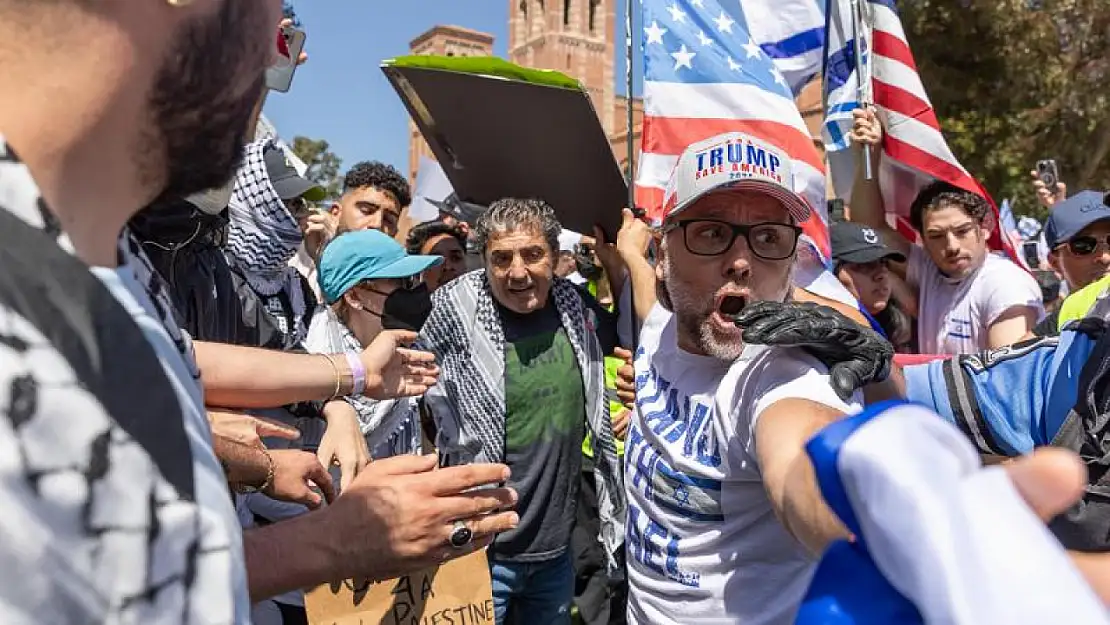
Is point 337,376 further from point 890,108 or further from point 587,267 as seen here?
point 587,267

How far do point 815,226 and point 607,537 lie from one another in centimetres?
172

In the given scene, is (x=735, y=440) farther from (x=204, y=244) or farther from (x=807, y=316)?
(x=204, y=244)

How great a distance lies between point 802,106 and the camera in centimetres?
2333

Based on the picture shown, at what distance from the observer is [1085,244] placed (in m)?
4.56

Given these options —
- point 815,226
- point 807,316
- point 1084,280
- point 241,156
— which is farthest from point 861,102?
point 241,156

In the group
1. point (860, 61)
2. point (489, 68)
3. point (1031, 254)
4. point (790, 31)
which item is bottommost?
point (1031, 254)

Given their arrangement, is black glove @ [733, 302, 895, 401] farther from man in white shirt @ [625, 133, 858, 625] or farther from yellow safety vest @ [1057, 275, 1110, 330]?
yellow safety vest @ [1057, 275, 1110, 330]

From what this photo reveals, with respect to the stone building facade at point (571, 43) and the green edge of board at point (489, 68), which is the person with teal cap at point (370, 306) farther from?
the stone building facade at point (571, 43)

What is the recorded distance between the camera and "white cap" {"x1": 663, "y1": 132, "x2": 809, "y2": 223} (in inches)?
80.3

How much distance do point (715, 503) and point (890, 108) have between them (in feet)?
10.2

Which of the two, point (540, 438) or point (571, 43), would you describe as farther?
point (571, 43)

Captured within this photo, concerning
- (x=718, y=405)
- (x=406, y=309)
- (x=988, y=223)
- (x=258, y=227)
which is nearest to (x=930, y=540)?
(x=718, y=405)

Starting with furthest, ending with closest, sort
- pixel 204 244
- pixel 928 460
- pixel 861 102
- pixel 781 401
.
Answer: pixel 861 102
pixel 204 244
pixel 781 401
pixel 928 460

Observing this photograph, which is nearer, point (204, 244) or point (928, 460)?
point (928, 460)
